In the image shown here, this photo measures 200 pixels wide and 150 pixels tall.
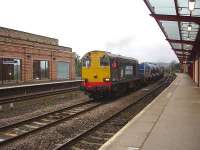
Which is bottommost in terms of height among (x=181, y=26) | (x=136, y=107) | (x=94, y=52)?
(x=136, y=107)

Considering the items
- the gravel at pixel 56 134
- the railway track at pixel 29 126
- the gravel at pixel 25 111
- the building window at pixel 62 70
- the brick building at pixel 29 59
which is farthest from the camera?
the building window at pixel 62 70

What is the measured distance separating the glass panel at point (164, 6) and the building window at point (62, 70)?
31526 mm

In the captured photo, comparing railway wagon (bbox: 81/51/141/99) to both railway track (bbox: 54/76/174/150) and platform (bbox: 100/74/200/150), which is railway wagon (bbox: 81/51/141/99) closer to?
railway track (bbox: 54/76/174/150)

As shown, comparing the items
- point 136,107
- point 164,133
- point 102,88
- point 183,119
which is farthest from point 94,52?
point 164,133

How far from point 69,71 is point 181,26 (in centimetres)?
3170

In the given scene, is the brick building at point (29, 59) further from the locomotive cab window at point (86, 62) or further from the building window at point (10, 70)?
the locomotive cab window at point (86, 62)

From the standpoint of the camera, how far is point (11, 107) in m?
18.5

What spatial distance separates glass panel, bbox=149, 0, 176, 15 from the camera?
1682 cm

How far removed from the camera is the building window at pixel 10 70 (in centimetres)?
3616

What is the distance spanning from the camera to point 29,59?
41125 millimetres

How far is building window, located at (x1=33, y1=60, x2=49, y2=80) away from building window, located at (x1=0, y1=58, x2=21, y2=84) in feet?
12.8

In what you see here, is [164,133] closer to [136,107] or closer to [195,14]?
[136,107]

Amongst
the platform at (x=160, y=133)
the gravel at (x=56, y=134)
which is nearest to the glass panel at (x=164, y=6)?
the platform at (x=160, y=133)

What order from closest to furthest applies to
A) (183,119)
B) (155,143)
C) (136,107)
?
(155,143)
(183,119)
(136,107)
